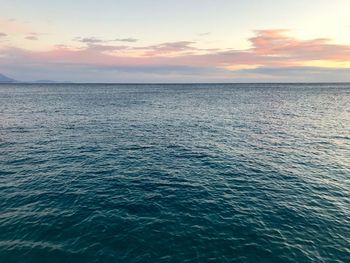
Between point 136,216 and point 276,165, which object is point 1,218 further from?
point 276,165

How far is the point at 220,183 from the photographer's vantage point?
3005cm

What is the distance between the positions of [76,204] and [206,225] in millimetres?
13074

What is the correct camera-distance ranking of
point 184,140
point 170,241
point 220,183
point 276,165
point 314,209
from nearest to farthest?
point 170,241, point 314,209, point 220,183, point 276,165, point 184,140

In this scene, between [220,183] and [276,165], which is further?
[276,165]

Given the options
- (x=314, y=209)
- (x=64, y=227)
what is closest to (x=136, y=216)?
(x=64, y=227)

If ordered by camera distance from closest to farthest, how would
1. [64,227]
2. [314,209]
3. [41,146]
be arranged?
1. [64,227]
2. [314,209]
3. [41,146]

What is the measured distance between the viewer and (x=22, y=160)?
37.6m

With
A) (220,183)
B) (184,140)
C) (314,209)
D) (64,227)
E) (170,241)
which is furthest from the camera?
(184,140)

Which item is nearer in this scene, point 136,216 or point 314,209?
point 136,216

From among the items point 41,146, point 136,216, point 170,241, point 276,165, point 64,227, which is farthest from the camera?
point 41,146

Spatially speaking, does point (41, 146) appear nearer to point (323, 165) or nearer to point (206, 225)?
point (206, 225)

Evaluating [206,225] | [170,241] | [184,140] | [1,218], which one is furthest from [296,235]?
[184,140]

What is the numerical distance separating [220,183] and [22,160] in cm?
2970

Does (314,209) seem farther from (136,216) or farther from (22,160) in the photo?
(22,160)
